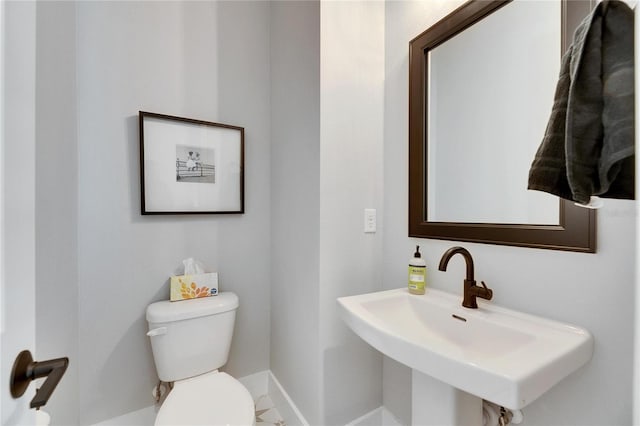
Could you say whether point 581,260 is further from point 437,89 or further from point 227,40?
point 227,40

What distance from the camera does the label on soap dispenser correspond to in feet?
3.57

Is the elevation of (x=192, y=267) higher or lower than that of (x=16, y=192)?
lower

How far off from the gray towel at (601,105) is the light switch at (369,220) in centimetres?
83

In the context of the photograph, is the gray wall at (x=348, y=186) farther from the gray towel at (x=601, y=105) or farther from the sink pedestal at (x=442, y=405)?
the gray towel at (x=601, y=105)

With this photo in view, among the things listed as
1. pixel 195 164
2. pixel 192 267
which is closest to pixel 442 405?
pixel 192 267

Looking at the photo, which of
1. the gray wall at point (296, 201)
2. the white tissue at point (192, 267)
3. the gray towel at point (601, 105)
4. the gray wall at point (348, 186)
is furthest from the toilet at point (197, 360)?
the gray towel at point (601, 105)

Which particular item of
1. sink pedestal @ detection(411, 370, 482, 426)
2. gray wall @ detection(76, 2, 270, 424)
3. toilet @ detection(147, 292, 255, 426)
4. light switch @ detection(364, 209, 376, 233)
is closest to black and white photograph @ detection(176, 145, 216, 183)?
gray wall @ detection(76, 2, 270, 424)

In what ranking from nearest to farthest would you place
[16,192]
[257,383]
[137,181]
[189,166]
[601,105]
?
[16,192], [601,105], [137,181], [189,166], [257,383]

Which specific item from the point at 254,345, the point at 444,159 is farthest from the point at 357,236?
the point at 254,345

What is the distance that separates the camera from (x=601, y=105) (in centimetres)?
50

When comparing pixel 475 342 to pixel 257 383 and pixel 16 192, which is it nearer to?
pixel 16 192

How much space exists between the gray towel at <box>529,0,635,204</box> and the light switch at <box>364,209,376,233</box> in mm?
834

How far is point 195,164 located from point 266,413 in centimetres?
141

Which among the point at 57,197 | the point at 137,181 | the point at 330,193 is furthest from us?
the point at 137,181
